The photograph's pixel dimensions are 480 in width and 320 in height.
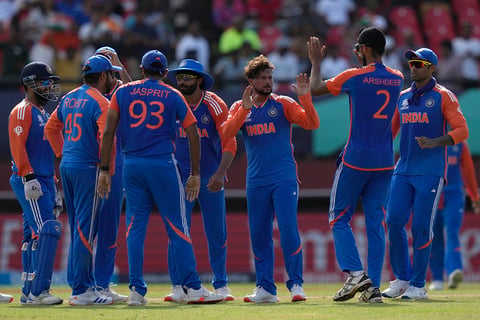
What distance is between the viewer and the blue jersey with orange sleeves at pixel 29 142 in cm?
1070

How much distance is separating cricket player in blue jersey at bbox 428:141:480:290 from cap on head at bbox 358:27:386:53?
4541 millimetres

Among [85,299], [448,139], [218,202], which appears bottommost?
[85,299]

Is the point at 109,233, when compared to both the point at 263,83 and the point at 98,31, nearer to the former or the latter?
the point at 263,83

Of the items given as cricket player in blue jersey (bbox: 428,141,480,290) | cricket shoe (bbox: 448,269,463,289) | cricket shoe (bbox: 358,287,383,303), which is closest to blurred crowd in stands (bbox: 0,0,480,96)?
cricket player in blue jersey (bbox: 428,141,480,290)

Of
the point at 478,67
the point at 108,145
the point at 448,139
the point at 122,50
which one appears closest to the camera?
the point at 108,145

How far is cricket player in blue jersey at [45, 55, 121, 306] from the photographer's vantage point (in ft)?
33.7

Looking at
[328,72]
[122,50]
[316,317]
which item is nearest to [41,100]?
[316,317]

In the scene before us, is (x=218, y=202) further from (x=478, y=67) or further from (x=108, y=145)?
(x=478, y=67)

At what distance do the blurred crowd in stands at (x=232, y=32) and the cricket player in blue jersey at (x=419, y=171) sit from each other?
26.1ft

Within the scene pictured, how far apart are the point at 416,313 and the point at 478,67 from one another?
13.4 metres

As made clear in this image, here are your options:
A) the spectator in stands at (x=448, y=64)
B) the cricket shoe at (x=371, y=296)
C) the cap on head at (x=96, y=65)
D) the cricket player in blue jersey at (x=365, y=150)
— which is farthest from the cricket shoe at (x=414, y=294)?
the spectator in stands at (x=448, y=64)

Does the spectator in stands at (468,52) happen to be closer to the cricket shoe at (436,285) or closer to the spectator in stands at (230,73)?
the spectator in stands at (230,73)

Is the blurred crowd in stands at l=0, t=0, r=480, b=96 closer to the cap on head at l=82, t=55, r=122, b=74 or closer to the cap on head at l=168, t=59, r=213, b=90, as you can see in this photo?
the cap on head at l=168, t=59, r=213, b=90

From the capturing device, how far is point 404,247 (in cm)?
1112
